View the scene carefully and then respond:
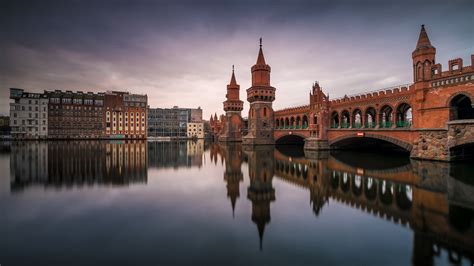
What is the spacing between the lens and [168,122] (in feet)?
399

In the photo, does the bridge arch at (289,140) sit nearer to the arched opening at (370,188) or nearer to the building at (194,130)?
the arched opening at (370,188)

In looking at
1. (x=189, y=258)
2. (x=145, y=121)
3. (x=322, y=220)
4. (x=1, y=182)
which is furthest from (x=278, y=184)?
(x=145, y=121)

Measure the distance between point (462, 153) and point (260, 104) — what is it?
34.3 m

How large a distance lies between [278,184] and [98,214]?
9885 mm

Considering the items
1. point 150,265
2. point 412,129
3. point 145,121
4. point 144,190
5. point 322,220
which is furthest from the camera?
point 145,121

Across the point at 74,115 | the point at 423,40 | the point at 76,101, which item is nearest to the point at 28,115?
the point at 74,115

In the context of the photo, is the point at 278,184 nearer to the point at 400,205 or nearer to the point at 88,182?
the point at 400,205

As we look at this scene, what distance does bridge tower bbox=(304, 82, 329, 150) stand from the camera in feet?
118

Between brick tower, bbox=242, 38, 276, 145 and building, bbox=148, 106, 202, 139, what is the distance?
251ft

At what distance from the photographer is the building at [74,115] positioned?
3526 inches

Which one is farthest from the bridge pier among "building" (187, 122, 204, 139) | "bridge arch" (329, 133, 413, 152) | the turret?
"building" (187, 122, 204, 139)

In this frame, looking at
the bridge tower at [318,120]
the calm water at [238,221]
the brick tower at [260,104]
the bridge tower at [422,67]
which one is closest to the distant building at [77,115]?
the brick tower at [260,104]

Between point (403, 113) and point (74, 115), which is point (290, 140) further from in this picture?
point (74, 115)

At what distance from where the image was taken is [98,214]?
29.9 feet
